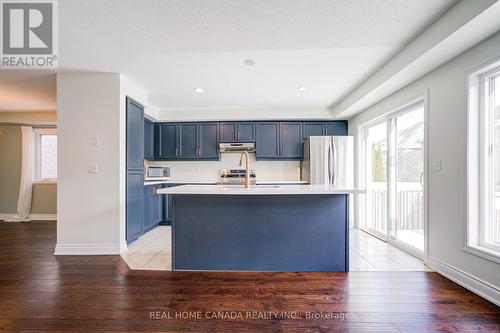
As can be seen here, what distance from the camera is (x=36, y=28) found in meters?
2.18

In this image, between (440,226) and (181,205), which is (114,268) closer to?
(181,205)

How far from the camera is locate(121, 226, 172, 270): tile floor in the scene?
2.79m

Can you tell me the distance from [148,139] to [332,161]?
12.0ft

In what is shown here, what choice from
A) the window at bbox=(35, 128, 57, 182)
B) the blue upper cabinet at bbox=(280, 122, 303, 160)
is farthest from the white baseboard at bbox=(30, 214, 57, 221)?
the blue upper cabinet at bbox=(280, 122, 303, 160)

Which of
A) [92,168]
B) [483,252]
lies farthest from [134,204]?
[483,252]

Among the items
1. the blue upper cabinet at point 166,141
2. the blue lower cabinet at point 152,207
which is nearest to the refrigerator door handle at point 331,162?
the blue upper cabinet at point 166,141

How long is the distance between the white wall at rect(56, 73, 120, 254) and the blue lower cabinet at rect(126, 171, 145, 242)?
23 cm

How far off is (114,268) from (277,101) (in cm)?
360

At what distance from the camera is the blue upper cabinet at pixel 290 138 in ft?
16.7

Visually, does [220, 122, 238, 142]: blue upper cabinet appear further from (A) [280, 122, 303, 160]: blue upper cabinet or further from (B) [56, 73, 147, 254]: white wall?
(B) [56, 73, 147, 254]: white wall

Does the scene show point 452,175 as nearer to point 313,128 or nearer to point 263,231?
point 263,231

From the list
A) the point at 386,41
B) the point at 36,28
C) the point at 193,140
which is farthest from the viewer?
the point at 193,140

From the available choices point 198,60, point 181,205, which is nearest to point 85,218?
point 181,205

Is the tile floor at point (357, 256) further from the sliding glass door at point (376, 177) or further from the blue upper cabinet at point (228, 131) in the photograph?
the blue upper cabinet at point (228, 131)
